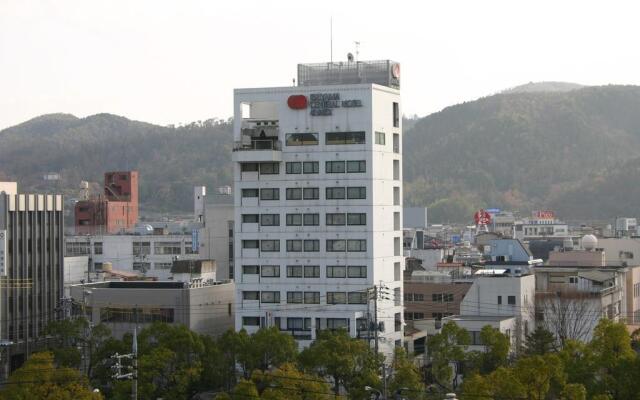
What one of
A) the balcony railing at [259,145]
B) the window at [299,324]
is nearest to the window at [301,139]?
the balcony railing at [259,145]

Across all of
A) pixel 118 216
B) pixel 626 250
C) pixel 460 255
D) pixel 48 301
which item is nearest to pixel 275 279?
pixel 48 301

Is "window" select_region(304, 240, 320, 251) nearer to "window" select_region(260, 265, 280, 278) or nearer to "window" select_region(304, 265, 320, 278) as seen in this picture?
"window" select_region(304, 265, 320, 278)

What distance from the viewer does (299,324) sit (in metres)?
72.1

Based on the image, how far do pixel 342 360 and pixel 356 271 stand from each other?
1211cm

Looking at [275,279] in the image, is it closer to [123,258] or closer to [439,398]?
[439,398]

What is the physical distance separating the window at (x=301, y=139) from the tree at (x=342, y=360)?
48.0 ft

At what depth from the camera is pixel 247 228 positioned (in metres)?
74.1

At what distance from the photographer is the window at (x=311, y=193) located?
73125mm

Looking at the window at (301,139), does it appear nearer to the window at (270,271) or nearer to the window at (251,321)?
the window at (270,271)

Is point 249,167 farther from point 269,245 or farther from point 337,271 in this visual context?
point 337,271

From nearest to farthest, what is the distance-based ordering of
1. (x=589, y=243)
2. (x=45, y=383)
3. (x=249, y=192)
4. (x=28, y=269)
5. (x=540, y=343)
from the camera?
1. (x=45, y=383)
2. (x=540, y=343)
3. (x=249, y=192)
4. (x=28, y=269)
5. (x=589, y=243)

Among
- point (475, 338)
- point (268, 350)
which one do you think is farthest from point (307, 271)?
point (475, 338)

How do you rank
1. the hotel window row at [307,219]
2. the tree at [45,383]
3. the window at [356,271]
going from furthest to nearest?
the hotel window row at [307,219] < the window at [356,271] < the tree at [45,383]

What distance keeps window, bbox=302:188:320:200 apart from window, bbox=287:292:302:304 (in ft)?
18.4
